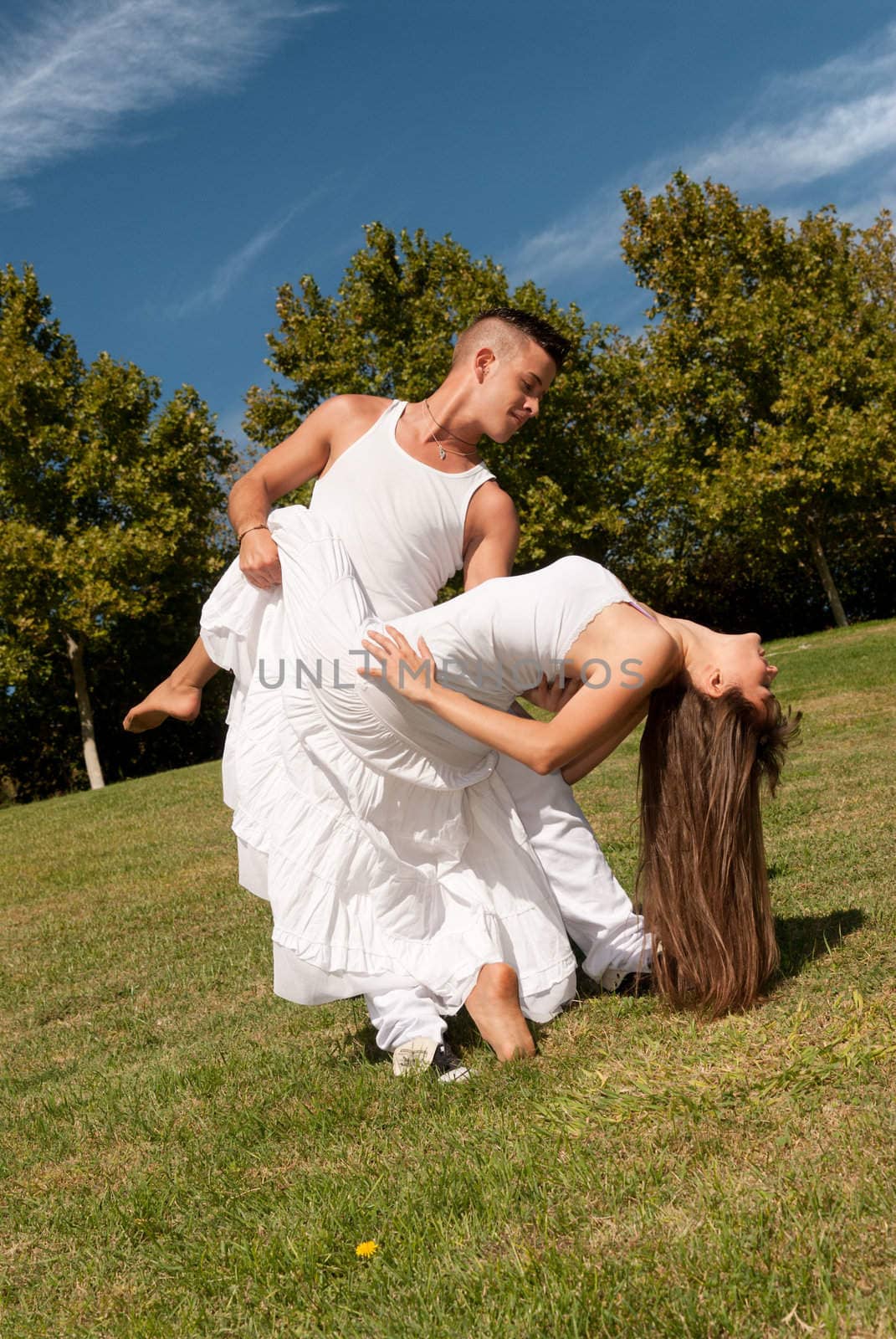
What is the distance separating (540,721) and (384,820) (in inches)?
28.5

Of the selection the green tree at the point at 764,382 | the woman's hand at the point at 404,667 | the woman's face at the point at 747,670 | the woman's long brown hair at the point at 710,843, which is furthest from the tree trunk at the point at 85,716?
the woman's face at the point at 747,670

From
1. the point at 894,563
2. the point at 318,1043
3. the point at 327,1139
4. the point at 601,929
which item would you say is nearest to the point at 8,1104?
the point at 318,1043

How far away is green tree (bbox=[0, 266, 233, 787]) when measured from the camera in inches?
866

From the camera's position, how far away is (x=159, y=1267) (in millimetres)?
2576

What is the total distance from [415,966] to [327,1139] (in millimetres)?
698

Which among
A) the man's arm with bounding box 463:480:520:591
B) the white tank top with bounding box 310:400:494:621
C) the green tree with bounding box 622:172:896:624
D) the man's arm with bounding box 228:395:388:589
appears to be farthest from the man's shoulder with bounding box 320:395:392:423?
the green tree with bounding box 622:172:896:624

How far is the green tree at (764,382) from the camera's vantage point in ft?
81.7

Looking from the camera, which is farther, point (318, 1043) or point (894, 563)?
point (894, 563)

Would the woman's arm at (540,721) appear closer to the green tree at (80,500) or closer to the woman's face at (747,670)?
the woman's face at (747,670)

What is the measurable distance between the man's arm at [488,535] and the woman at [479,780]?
0.50m

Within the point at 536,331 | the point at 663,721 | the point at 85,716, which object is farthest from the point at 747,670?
the point at 85,716

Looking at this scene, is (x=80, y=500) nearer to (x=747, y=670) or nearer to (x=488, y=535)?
(x=488, y=535)

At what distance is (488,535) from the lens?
4.05m

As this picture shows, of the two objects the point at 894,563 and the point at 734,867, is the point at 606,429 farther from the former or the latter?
→ the point at 734,867
